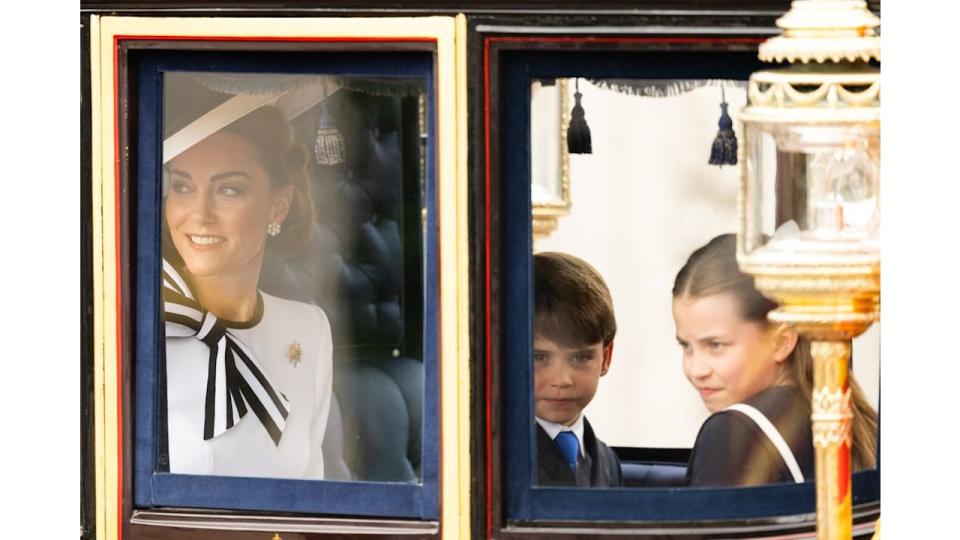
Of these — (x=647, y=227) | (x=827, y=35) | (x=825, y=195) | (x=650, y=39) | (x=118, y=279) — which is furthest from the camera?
(x=118, y=279)

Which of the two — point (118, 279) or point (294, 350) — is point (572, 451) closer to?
point (294, 350)

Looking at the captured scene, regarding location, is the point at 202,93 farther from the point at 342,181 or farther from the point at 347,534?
the point at 347,534

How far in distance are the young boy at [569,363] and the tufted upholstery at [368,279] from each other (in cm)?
29

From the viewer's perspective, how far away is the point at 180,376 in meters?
4.57

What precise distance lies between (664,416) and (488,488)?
0.45m

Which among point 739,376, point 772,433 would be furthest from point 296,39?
point 772,433

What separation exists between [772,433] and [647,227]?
1.88 ft

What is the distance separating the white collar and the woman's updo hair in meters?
0.70

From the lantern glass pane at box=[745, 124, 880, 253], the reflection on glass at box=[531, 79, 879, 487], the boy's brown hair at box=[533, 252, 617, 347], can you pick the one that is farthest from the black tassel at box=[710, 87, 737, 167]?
the boy's brown hair at box=[533, 252, 617, 347]

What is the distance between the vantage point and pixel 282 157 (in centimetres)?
448

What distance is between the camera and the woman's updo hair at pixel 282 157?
448 cm

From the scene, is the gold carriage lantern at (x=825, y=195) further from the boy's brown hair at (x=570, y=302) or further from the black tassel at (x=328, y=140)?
the black tassel at (x=328, y=140)

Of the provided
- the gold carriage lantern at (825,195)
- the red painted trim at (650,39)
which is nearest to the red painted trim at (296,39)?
the red painted trim at (650,39)

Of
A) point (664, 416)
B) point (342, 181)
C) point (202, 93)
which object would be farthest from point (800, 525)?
point (202, 93)
